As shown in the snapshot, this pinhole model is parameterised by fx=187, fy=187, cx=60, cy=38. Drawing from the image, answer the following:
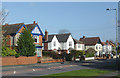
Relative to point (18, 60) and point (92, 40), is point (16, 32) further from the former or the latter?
point (92, 40)

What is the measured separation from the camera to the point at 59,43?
67125 mm

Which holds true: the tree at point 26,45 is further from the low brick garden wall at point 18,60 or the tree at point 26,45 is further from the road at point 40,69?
the road at point 40,69

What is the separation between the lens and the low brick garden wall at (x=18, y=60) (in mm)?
31112

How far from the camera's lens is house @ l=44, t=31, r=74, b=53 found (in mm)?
61906

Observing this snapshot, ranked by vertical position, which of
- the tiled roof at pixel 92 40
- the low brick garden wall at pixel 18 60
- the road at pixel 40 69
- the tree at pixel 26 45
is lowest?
the road at pixel 40 69

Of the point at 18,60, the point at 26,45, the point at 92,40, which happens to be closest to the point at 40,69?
the point at 18,60

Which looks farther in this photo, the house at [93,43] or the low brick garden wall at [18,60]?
the house at [93,43]

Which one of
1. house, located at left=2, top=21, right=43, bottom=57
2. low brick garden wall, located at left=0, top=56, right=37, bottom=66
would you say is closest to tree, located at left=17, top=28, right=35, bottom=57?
low brick garden wall, located at left=0, top=56, right=37, bottom=66

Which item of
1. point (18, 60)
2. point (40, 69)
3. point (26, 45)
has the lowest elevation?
point (40, 69)

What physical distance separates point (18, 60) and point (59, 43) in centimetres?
3450

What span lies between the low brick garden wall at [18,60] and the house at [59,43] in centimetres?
2488

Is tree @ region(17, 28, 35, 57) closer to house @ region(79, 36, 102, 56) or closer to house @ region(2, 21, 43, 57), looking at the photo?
house @ region(2, 21, 43, 57)

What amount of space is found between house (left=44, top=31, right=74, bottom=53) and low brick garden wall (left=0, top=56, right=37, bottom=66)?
24879mm

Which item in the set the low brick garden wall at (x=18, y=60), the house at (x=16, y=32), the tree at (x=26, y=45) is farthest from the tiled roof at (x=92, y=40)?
the low brick garden wall at (x=18, y=60)
